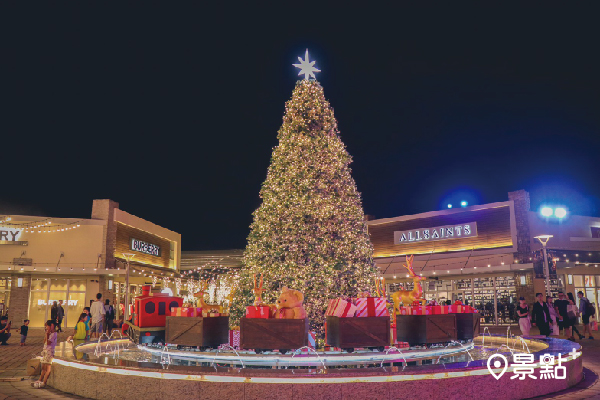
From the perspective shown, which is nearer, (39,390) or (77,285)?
(39,390)

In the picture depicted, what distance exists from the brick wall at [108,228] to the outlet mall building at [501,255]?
1571 centimetres

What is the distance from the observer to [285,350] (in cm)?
834

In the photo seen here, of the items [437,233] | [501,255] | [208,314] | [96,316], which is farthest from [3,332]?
[501,255]

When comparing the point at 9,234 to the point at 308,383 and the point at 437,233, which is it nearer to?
the point at 437,233

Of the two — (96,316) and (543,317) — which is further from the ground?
(543,317)

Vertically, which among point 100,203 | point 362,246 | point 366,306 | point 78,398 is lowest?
point 78,398

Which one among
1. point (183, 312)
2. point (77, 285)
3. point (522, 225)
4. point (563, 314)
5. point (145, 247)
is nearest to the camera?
point (183, 312)

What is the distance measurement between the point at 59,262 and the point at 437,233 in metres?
21.0

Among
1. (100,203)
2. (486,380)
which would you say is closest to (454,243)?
(100,203)

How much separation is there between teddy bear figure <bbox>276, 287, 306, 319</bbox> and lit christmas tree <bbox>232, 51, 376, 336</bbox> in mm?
3123

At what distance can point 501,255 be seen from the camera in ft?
81.4

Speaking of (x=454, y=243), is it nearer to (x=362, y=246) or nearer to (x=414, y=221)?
(x=414, y=221)

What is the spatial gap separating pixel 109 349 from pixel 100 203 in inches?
757

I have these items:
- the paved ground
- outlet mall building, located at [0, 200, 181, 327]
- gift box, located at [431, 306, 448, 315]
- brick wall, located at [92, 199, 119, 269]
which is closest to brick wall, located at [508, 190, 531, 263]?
the paved ground
